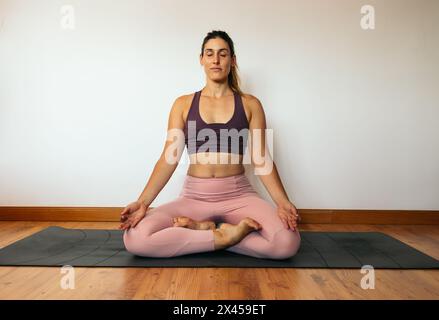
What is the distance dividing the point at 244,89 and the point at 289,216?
4.08 feet

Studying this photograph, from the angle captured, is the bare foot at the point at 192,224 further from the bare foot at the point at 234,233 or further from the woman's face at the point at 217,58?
the woman's face at the point at 217,58

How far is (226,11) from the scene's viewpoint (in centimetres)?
269

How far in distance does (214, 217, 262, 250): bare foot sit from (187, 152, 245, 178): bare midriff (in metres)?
0.35

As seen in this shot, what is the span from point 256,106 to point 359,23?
46.3 inches

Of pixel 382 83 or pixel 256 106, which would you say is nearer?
pixel 256 106

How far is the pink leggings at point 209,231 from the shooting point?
1.72m

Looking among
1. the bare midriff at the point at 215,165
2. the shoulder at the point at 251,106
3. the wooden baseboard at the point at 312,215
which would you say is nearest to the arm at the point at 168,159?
the bare midriff at the point at 215,165

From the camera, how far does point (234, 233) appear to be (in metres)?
1.74

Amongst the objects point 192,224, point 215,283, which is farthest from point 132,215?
point 215,283

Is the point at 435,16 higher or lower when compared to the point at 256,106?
higher

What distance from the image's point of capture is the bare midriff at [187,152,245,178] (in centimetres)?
202
